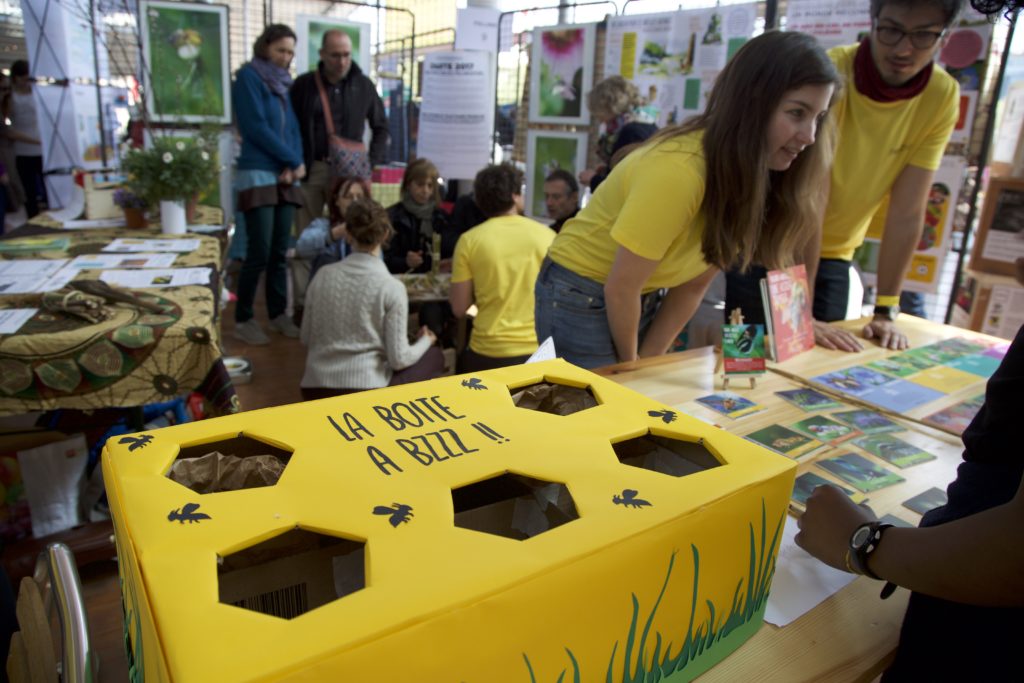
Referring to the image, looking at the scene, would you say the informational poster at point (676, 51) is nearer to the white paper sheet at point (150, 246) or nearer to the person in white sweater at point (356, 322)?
the person in white sweater at point (356, 322)

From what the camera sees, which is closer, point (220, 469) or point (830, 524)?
A: point (220, 469)

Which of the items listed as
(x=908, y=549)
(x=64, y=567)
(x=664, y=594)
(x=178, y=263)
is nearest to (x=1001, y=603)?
(x=908, y=549)

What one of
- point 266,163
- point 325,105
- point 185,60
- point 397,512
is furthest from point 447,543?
point 185,60

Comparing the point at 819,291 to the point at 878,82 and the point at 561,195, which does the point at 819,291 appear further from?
the point at 561,195

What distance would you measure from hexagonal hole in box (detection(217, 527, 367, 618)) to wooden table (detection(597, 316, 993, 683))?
14.9 inches

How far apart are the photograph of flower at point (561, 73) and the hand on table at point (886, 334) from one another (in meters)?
2.47

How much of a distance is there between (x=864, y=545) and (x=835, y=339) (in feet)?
3.69

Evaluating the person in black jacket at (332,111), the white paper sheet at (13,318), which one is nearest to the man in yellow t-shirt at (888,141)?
the white paper sheet at (13,318)

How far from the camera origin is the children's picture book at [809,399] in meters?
1.34

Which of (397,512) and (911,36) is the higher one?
(911,36)

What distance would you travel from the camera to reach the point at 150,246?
2.41m

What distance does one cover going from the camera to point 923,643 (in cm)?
73

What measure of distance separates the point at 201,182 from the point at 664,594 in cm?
267

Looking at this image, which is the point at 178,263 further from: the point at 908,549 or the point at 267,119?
the point at 908,549
